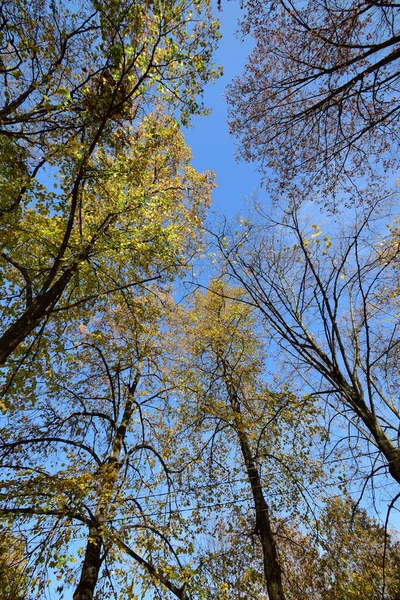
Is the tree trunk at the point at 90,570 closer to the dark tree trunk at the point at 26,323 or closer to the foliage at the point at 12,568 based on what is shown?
the foliage at the point at 12,568

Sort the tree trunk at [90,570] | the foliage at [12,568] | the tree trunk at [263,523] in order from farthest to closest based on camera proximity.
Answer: the tree trunk at [263,523], the tree trunk at [90,570], the foliage at [12,568]

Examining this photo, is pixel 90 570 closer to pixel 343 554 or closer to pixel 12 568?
pixel 12 568

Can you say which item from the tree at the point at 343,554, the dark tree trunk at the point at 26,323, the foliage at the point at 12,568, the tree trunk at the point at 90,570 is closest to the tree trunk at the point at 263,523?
the tree at the point at 343,554

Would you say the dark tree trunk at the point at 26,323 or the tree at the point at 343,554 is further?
the tree at the point at 343,554

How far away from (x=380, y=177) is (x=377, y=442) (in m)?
3.53

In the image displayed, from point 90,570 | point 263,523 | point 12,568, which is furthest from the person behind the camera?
point 263,523

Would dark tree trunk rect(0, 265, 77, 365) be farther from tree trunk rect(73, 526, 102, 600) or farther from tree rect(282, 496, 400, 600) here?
tree rect(282, 496, 400, 600)

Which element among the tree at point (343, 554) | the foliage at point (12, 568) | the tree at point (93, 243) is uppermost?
the tree at point (93, 243)

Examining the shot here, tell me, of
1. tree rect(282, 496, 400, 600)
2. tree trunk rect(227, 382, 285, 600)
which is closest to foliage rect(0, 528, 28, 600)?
tree trunk rect(227, 382, 285, 600)

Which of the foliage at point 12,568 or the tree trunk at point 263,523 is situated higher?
the tree trunk at point 263,523

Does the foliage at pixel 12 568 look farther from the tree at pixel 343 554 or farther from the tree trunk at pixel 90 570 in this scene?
the tree at pixel 343 554

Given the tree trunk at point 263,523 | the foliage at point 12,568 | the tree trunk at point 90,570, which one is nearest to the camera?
the foliage at point 12,568

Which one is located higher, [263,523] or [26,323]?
[26,323]

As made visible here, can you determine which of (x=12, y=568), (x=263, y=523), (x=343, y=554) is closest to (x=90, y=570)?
(x=12, y=568)
